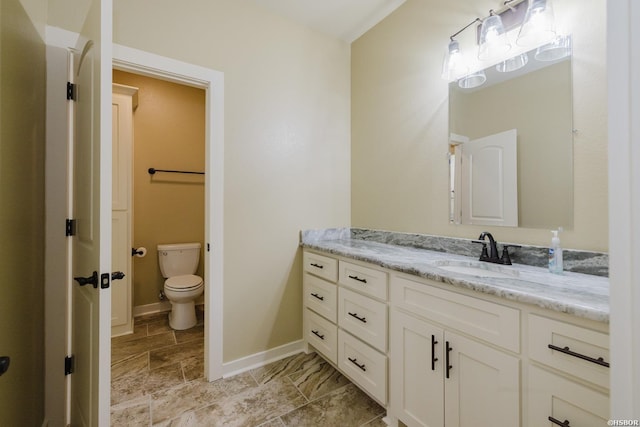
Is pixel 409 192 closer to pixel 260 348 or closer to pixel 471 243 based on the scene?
pixel 471 243

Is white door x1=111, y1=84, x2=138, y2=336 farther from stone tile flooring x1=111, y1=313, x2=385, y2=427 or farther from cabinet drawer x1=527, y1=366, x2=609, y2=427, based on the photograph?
cabinet drawer x1=527, y1=366, x2=609, y2=427

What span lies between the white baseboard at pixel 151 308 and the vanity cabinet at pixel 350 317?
183 centimetres

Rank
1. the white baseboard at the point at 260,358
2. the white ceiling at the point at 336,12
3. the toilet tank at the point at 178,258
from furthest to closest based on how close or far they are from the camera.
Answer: the toilet tank at the point at 178,258
the white ceiling at the point at 336,12
the white baseboard at the point at 260,358

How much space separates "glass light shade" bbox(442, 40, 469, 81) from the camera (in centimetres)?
174

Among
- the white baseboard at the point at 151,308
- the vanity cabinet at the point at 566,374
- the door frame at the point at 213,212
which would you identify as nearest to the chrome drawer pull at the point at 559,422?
the vanity cabinet at the point at 566,374

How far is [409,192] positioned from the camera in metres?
2.10

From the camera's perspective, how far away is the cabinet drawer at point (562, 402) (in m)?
0.83

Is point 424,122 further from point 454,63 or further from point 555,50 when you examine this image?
point 555,50

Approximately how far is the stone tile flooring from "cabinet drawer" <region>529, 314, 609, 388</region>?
99 cm

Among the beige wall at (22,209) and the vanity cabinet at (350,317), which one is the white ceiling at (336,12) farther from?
the vanity cabinet at (350,317)

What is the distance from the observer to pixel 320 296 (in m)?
2.06

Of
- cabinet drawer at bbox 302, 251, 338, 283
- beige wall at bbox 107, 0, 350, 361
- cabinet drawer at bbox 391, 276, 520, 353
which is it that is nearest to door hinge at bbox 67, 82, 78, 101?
beige wall at bbox 107, 0, 350, 361

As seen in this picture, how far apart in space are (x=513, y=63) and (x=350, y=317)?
1.71m

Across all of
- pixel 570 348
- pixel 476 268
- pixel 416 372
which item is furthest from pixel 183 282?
pixel 570 348
